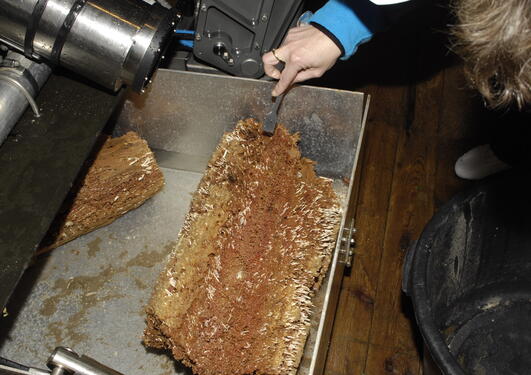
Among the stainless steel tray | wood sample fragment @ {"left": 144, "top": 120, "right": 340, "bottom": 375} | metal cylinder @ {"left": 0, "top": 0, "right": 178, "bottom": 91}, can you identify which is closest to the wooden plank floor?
the stainless steel tray

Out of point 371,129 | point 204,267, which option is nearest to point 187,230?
point 204,267

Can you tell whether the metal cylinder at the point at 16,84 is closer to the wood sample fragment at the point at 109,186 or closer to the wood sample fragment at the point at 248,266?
the wood sample fragment at the point at 109,186

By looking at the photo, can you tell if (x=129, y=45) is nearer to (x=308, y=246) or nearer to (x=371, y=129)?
(x=308, y=246)

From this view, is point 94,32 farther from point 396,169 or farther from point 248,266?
point 396,169

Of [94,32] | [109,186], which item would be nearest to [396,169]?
[109,186]

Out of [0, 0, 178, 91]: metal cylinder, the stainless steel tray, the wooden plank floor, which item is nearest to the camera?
[0, 0, 178, 91]: metal cylinder

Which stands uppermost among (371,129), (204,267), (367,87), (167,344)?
(367,87)

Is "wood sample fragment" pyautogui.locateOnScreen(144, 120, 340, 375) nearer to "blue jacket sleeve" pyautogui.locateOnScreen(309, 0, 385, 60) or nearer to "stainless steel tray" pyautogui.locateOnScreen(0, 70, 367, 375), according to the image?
"stainless steel tray" pyautogui.locateOnScreen(0, 70, 367, 375)
